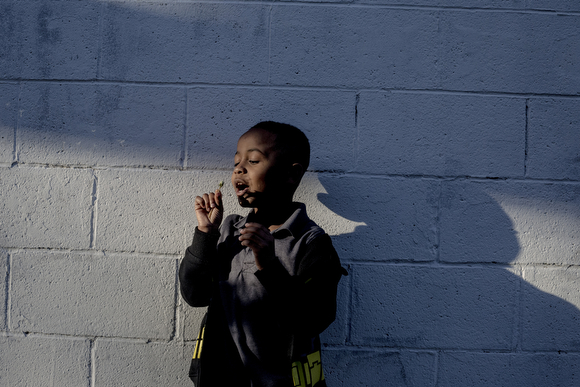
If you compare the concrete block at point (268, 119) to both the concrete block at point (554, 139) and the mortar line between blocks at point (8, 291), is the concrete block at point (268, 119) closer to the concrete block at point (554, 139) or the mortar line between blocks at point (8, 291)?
the concrete block at point (554, 139)

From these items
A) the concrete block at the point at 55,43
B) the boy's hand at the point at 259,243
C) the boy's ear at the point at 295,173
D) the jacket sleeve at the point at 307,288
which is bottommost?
the jacket sleeve at the point at 307,288

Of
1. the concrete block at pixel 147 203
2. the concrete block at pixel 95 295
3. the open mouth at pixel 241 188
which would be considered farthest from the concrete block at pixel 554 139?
the concrete block at pixel 95 295

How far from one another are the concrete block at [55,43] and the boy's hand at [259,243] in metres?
1.06

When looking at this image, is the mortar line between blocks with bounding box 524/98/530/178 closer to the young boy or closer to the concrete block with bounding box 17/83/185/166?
the young boy

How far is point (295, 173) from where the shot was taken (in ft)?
4.60

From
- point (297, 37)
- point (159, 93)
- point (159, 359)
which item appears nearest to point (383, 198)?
point (297, 37)

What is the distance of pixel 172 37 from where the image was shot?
1704 millimetres

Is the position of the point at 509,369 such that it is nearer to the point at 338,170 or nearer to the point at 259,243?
the point at 338,170

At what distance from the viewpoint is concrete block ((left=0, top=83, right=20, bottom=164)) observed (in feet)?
5.62

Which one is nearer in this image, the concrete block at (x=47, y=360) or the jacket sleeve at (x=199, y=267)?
the jacket sleeve at (x=199, y=267)

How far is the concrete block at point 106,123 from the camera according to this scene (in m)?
1.70

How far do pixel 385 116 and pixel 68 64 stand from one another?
4.49 feet

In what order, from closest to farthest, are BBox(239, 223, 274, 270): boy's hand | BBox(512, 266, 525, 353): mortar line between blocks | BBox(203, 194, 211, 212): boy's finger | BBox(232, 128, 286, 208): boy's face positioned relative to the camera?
BBox(239, 223, 274, 270): boy's hand
BBox(232, 128, 286, 208): boy's face
BBox(203, 194, 211, 212): boy's finger
BBox(512, 266, 525, 353): mortar line between blocks

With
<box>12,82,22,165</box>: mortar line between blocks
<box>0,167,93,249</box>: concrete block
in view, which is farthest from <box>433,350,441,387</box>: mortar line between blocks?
<box>12,82,22,165</box>: mortar line between blocks
